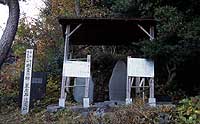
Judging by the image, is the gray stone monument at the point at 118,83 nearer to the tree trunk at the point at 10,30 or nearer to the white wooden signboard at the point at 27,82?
the white wooden signboard at the point at 27,82

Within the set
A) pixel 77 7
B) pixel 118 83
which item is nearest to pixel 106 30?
pixel 118 83

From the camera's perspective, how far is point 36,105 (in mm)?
11797

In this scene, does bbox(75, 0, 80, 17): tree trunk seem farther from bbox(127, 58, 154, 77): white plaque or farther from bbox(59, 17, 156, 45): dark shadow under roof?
bbox(127, 58, 154, 77): white plaque

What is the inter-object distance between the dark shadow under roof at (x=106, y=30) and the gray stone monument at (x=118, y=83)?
4.24 ft

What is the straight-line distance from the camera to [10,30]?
12148mm

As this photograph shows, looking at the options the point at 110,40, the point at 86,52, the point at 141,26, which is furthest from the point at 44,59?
the point at 141,26

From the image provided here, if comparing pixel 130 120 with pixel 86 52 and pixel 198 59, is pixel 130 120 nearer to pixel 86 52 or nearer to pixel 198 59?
pixel 198 59

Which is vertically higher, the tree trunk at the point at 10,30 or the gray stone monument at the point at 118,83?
the tree trunk at the point at 10,30

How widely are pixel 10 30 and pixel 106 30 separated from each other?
3.59m

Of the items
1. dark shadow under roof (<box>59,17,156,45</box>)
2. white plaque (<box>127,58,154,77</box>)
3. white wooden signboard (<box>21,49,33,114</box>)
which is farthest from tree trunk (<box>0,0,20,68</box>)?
white plaque (<box>127,58,154,77</box>)

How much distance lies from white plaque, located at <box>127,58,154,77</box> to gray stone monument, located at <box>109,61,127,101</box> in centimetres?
204

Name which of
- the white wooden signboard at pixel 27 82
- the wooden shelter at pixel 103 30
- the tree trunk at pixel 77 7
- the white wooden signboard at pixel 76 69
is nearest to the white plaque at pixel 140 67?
the wooden shelter at pixel 103 30

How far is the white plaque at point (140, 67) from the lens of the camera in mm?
10164

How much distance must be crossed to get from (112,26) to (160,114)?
4.28 meters
